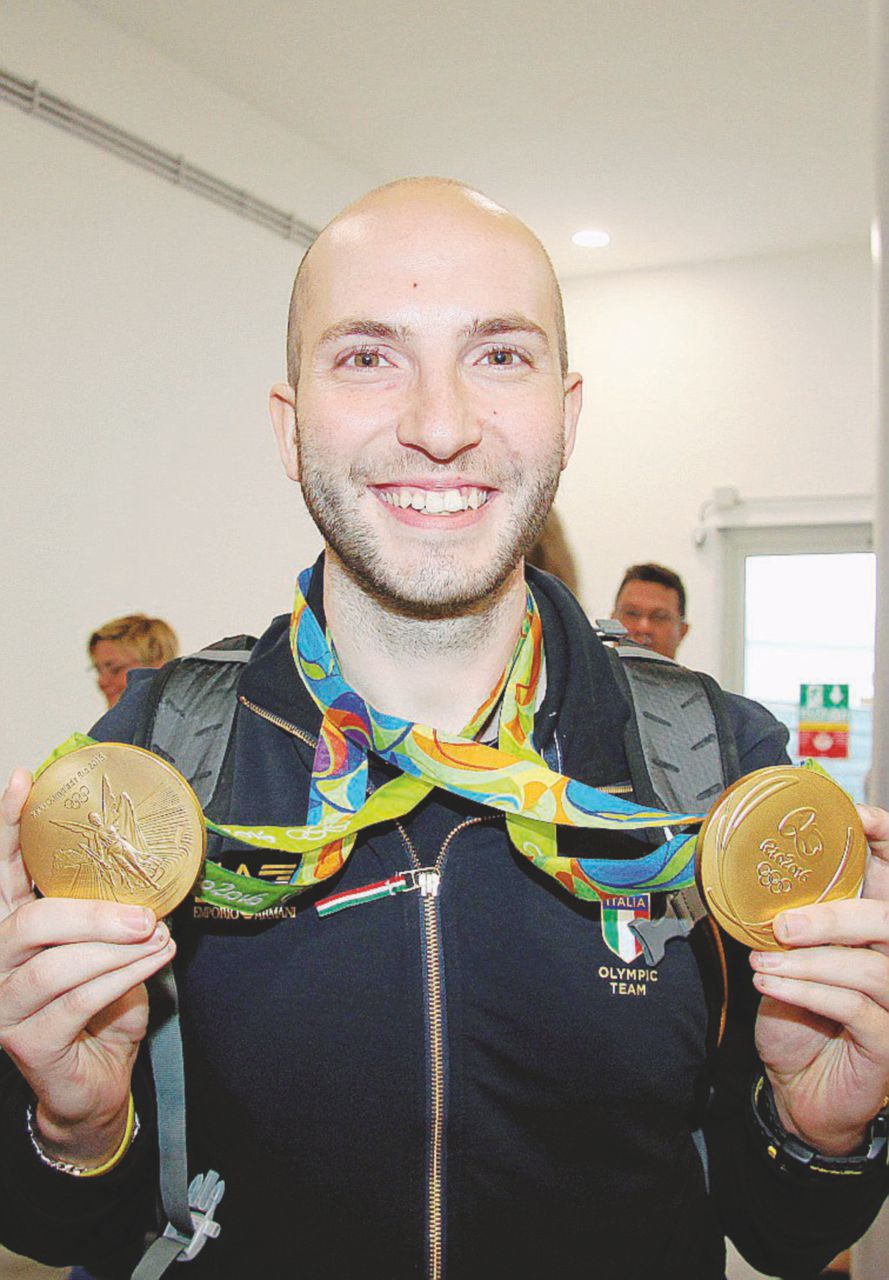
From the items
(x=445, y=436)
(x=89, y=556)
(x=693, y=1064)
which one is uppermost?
(x=89, y=556)

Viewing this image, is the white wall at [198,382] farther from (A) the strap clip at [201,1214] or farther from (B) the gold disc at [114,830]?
(B) the gold disc at [114,830]

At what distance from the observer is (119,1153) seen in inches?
45.5

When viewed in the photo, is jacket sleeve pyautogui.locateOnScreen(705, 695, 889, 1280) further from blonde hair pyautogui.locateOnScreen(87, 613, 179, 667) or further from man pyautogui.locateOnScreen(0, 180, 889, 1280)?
blonde hair pyautogui.locateOnScreen(87, 613, 179, 667)

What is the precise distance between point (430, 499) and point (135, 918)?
1.68 ft

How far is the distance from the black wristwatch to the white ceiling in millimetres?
4042

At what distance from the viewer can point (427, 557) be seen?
4.07ft

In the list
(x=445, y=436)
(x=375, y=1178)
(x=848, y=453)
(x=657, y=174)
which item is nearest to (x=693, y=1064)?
(x=375, y=1178)

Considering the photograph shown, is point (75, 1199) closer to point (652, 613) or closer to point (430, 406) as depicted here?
point (430, 406)

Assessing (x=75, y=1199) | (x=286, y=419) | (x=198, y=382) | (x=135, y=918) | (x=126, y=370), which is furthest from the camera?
(x=198, y=382)

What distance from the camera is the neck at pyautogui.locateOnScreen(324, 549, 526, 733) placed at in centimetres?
131

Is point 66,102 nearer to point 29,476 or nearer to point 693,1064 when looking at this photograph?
point 29,476

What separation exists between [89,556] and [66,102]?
1570 millimetres

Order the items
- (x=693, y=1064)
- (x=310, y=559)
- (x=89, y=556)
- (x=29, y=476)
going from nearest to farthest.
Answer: (x=693, y=1064)
(x=29, y=476)
(x=89, y=556)
(x=310, y=559)

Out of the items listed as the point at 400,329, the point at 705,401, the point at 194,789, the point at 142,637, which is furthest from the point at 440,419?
the point at 705,401
